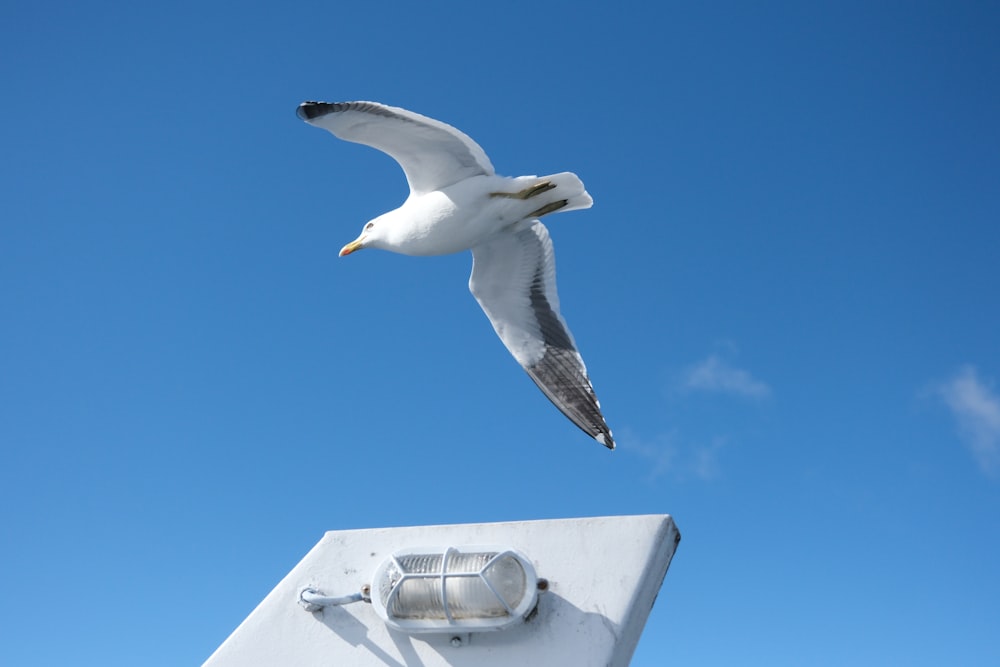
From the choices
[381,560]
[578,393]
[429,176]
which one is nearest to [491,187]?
[429,176]

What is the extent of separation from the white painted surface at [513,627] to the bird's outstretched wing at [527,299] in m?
3.76

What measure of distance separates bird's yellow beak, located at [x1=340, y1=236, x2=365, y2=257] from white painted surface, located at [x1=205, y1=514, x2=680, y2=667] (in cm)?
424

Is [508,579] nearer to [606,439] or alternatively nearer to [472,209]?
[606,439]

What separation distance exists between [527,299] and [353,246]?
4.78 feet

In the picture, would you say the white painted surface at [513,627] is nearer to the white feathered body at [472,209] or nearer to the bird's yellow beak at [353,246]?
A: the white feathered body at [472,209]

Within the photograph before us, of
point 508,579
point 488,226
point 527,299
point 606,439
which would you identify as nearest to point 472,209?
point 488,226

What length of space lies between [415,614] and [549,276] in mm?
4437

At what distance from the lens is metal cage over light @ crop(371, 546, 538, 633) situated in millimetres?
2396

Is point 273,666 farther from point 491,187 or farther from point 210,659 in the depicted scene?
point 491,187

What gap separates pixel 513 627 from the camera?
2.42 m

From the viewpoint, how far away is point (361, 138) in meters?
5.69

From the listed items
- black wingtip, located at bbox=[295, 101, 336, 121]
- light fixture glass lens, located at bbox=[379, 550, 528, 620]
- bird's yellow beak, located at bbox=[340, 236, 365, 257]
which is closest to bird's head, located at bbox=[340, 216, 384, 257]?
bird's yellow beak, located at bbox=[340, 236, 365, 257]

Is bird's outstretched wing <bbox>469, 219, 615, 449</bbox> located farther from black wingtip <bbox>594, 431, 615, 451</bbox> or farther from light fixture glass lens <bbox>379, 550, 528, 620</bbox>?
light fixture glass lens <bbox>379, 550, 528, 620</bbox>

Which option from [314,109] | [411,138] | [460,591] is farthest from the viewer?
[411,138]
